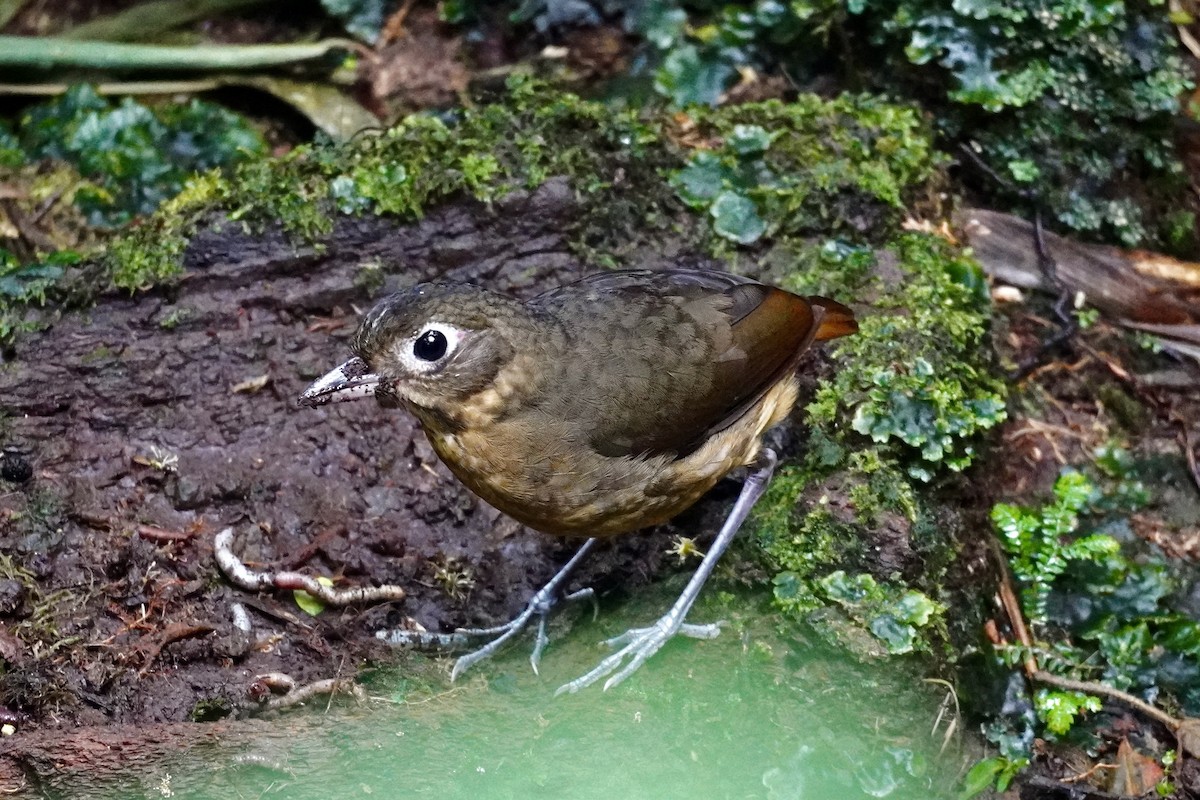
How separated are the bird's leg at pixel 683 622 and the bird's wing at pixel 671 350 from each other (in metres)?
0.36

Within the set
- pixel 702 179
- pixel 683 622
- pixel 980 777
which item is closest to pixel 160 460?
pixel 683 622

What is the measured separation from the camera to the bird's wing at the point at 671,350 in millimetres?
3830

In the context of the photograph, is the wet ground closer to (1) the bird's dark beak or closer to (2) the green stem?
(1) the bird's dark beak

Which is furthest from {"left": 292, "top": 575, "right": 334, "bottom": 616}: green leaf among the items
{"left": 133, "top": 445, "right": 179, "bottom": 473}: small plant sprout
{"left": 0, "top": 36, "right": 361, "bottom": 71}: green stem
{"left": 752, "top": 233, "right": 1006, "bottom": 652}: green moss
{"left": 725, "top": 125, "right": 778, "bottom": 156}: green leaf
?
{"left": 0, "top": 36, "right": 361, "bottom": 71}: green stem

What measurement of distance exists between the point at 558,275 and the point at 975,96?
2.24m

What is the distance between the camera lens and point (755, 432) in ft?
13.8

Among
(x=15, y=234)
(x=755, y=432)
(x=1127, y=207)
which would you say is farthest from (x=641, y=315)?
(x=15, y=234)

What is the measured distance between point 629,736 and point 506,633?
0.78 meters

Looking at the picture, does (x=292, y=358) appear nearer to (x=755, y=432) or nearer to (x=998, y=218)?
(x=755, y=432)

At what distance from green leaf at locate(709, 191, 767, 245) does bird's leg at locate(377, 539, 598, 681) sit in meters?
1.58

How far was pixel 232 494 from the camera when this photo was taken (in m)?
4.37

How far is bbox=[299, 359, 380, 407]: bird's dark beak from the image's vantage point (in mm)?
3541

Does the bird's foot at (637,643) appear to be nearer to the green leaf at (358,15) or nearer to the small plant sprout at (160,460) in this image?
the small plant sprout at (160,460)

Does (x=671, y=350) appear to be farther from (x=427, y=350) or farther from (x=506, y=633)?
(x=506, y=633)
